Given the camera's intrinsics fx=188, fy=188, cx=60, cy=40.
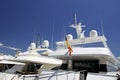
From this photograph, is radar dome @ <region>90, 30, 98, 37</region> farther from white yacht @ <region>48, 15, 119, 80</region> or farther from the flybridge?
white yacht @ <region>48, 15, 119, 80</region>

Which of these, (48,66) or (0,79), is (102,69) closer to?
(48,66)

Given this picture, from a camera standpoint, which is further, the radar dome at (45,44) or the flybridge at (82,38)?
the radar dome at (45,44)

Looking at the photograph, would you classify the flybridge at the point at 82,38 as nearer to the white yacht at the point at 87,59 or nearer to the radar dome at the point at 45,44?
the white yacht at the point at 87,59

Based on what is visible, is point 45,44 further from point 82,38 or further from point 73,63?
point 73,63

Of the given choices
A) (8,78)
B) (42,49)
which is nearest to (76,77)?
(8,78)

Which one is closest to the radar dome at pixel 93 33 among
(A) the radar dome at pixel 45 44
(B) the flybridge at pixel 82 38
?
(B) the flybridge at pixel 82 38

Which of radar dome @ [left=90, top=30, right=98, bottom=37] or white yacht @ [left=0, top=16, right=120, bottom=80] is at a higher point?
radar dome @ [left=90, top=30, right=98, bottom=37]

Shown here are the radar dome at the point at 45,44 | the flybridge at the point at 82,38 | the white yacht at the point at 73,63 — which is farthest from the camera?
the radar dome at the point at 45,44

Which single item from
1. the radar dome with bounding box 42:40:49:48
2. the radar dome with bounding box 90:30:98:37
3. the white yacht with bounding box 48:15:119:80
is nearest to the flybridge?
the radar dome with bounding box 90:30:98:37

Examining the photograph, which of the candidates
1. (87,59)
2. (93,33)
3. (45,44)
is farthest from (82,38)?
(45,44)

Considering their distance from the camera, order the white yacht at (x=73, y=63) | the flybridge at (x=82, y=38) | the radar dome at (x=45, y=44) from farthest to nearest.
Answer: the radar dome at (x=45, y=44) → the flybridge at (x=82, y=38) → the white yacht at (x=73, y=63)

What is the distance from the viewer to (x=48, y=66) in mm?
16672

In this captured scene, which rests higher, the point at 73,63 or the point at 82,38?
the point at 82,38

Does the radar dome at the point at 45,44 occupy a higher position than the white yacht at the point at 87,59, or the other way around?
the radar dome at the point at 45,44
